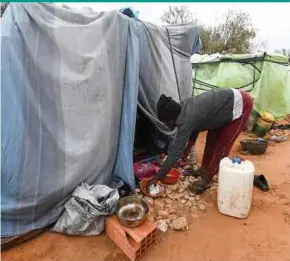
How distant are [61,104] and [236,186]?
184cm

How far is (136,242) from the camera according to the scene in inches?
87.7

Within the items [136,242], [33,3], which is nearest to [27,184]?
[136,242]

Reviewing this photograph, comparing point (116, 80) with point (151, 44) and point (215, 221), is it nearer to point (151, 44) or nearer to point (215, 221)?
point (151, 44)

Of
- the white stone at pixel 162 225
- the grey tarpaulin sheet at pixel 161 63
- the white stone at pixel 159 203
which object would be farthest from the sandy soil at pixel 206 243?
the grey tarpaulin sheet at pixel 161 63

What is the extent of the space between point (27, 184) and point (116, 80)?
1352 millimetres

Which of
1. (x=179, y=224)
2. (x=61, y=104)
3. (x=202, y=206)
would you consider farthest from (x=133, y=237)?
(x=61, y=104)

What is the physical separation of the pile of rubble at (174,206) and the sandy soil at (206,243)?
0.30 feet

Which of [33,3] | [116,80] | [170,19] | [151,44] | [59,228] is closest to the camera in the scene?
[33,3]

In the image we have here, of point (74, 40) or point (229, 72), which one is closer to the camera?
point (74, 40)

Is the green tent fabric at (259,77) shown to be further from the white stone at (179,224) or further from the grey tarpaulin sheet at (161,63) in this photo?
the white stone at (179,224)

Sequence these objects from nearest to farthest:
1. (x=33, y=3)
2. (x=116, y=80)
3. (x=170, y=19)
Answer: (x=33, y=3) → (x=116, y=80) → (x=170, y=19)

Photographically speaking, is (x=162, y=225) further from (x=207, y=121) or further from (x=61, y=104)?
(x=61, y=104)

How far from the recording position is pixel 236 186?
2.69m

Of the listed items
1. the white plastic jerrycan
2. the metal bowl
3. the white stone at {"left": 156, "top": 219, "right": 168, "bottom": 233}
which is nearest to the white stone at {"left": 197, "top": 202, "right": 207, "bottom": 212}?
the white plastic jerrycan
